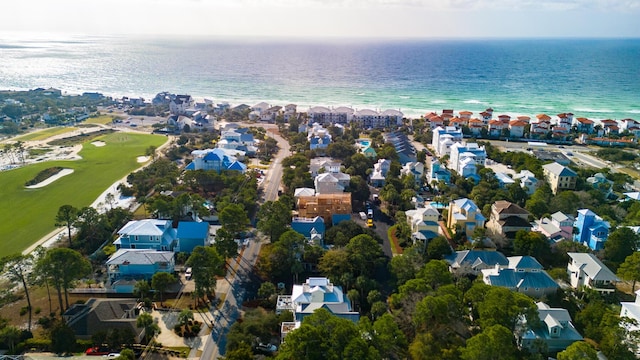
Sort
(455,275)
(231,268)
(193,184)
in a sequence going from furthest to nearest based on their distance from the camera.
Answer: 1. (193,184)
2. (231,268)
3. (455,275)

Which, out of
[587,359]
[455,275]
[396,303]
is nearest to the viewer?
[587,359]

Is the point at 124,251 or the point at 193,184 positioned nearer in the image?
the point at 124,251

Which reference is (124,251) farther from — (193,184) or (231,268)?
(193,184)

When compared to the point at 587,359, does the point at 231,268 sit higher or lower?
lower

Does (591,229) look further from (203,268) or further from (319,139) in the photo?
(319,139)

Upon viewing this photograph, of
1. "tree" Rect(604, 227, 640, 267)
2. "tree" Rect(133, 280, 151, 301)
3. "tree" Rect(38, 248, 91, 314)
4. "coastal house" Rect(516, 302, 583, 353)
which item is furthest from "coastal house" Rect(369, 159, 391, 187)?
"tree" Rect(38, 248, 91, 314)

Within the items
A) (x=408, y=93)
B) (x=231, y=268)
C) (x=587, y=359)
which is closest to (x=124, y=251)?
(x=231, y=268)

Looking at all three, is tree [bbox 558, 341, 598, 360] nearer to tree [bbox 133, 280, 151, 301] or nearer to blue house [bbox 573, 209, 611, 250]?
blue house [bbox 573, 209, 611, 250]
